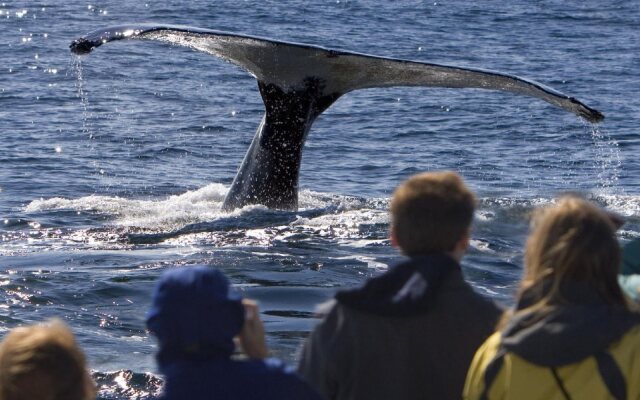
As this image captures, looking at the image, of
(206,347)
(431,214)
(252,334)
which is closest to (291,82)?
(431,214)

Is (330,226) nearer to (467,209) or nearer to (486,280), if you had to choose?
(486,280)

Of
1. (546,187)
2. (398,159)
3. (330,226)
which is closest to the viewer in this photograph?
(330,226)

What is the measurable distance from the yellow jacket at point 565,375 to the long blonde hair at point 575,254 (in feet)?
0.39

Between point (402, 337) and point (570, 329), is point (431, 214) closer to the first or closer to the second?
point (402, 337)

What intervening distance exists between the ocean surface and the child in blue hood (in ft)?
9.09

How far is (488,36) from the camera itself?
27.3 meters

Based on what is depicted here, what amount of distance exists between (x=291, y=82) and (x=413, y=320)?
6.20 m

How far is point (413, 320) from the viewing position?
3.37 metres

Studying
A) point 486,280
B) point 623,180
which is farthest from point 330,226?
point 623,180

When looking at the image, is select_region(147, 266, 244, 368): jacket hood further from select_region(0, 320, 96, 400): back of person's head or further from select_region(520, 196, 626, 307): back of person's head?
select_region(520, 196, 626, 307): back of person's head

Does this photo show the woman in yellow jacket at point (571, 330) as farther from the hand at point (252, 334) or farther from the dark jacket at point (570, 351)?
the hand at point (252, 334)

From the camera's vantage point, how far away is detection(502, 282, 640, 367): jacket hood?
320cm

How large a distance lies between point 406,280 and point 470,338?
222 mm

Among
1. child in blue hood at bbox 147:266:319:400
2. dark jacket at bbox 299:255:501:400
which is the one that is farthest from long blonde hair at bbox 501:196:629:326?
child in blue hood at bbox 147:266:319:400
